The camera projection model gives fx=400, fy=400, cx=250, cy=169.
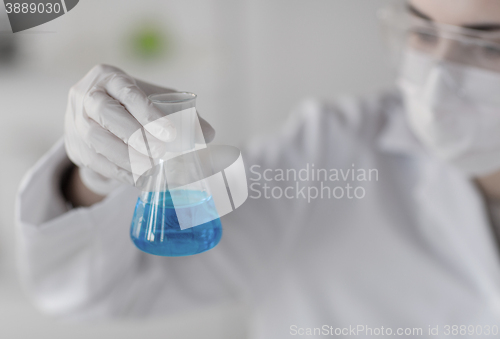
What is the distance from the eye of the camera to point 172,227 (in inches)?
13.8

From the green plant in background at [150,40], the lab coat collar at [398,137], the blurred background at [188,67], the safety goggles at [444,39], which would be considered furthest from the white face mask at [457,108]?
the green plant in background at [150,40]

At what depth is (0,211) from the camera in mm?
615

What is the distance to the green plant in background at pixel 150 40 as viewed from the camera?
49.6 inches

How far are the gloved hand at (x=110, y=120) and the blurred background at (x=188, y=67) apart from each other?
0.07 meters

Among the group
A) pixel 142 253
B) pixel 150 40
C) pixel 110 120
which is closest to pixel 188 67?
pixel 150 40

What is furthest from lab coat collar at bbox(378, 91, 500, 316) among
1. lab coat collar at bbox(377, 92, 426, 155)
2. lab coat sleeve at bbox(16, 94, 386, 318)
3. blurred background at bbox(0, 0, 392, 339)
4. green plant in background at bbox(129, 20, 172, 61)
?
green plant in background at bbox(129, 20, 172, 61)

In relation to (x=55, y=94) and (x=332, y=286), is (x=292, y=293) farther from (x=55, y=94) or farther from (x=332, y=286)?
(x=55, y=94)

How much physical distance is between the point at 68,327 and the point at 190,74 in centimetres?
69

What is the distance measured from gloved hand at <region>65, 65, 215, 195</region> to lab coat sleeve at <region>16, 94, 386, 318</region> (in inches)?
2.4

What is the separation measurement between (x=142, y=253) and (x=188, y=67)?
1.70 ft

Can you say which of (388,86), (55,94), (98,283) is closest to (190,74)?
(55,94)

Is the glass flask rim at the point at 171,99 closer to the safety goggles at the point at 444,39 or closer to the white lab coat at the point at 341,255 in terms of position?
the white lab coat at the point at 341,255

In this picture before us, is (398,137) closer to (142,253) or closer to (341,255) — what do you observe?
(341,255)

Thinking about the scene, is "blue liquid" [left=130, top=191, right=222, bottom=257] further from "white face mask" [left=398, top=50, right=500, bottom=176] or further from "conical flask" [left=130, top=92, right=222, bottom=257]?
"white face mask" [left=398, top=50, right=500, bottom=176]
